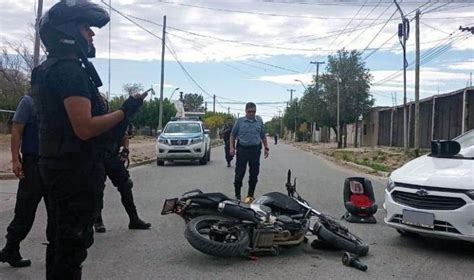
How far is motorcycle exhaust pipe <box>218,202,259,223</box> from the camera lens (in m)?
5.88

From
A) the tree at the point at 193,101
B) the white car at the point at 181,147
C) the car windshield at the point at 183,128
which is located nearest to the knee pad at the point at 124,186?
the white car at the point at 181,147

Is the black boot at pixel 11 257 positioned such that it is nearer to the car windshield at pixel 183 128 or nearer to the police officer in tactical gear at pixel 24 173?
the police officer in tactical gear at pixel 24 173

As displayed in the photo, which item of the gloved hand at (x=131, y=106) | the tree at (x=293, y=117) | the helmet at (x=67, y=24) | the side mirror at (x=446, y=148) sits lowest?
the side mirror at (x=446, y=148)

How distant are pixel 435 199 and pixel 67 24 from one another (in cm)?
456

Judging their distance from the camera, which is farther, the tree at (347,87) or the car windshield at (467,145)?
the tree at (347,87)

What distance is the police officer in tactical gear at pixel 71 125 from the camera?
2.98 metres

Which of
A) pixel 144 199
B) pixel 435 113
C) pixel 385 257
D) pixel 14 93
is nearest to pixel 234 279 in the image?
pixel 385 257

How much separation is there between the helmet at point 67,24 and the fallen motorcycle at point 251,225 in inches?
116

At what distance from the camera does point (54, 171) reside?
3.00m

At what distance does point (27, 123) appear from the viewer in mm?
5301

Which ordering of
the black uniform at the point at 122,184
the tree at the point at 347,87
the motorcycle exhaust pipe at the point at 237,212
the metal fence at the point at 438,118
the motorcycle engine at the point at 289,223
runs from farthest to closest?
the tree at the point at 347,87
the metal fence at the point at 438,118
the black uniform at the point at 122,184
the motorcycle engine at the point at 289,223
the motorcycle exhaust pipe at the point at 237,212

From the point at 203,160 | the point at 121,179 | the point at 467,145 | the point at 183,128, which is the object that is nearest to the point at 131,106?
the point at 121,179

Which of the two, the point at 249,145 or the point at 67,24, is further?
the point at 249,145

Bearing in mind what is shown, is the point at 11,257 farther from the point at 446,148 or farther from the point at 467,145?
the point at 467,145
